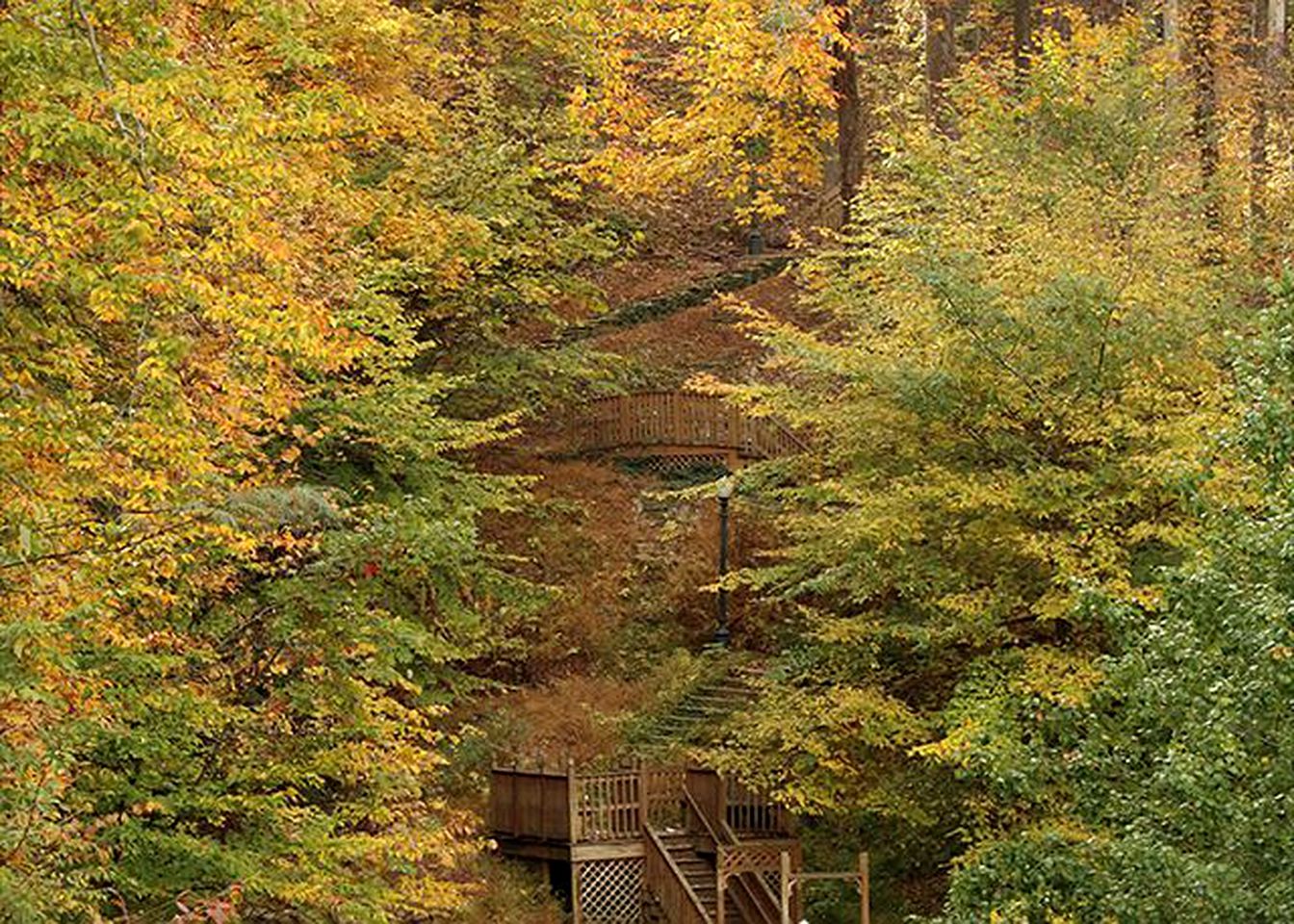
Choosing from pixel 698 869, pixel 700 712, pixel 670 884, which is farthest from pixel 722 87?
pixel 670 884

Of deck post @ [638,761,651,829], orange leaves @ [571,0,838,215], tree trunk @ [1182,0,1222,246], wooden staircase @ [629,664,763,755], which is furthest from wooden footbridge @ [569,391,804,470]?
deck post @ [638,761,651,829]

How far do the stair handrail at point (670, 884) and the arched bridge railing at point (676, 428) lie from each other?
353 inches

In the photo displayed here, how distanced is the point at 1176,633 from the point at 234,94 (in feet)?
23.8

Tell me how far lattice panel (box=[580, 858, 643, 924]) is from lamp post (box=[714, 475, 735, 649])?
399 centimetres

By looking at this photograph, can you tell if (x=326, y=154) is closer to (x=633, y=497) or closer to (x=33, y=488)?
(x=33, y=488)

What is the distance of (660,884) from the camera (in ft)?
72.8

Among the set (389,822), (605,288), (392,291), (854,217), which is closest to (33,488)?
(389,822)

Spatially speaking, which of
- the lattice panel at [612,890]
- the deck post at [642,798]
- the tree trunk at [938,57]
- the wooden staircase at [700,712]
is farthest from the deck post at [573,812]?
the tree trunk at [938,57]

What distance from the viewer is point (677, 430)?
30.6m

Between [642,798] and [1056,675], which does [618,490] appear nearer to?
[642,798]

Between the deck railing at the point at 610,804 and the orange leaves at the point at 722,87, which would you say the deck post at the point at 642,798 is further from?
the orange leaves at the point at 722,87

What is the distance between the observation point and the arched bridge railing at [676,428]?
29.9m

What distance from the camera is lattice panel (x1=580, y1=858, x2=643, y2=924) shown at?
74.2 feet

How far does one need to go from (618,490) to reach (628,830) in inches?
375
